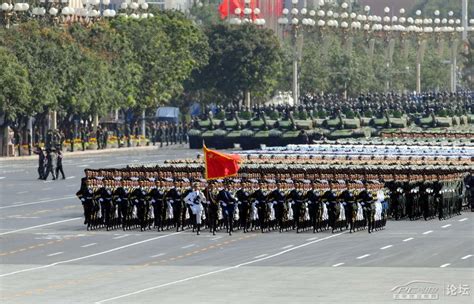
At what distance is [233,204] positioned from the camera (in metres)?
56.4

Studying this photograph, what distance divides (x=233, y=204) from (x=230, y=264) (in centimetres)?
865

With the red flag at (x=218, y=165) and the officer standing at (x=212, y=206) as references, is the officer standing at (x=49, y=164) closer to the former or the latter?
the officer standing at (x=212, y=206)

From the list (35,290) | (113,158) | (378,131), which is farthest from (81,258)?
(378,131)

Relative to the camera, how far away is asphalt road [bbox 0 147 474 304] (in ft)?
135

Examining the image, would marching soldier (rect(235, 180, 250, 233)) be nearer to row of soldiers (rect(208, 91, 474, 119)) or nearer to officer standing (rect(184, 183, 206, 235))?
officer standing (rect(184, 183, 206, 235))

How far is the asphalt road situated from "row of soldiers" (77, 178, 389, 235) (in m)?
0.70

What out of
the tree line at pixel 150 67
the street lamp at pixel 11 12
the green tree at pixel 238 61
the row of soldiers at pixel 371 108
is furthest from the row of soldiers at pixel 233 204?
the green tree at pixel 238 61

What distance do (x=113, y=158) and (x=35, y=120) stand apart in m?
16.0

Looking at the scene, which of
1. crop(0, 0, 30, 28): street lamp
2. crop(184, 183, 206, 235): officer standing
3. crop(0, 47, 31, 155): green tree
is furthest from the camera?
crop(0, 0, 30, 28): street lamp

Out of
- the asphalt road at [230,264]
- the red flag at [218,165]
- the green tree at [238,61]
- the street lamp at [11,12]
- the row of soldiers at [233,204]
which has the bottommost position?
the asphalt road at [230,264]

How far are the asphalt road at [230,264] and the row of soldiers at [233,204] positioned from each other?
27.6 inches

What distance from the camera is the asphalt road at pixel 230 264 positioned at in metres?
41.2

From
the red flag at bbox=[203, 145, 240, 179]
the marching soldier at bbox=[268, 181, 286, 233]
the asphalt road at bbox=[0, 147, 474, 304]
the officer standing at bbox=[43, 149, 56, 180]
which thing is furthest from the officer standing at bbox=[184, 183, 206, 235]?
the officer standing at bbox=[43, 149, 56, 180]

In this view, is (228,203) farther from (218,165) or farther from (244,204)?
(218,165)
